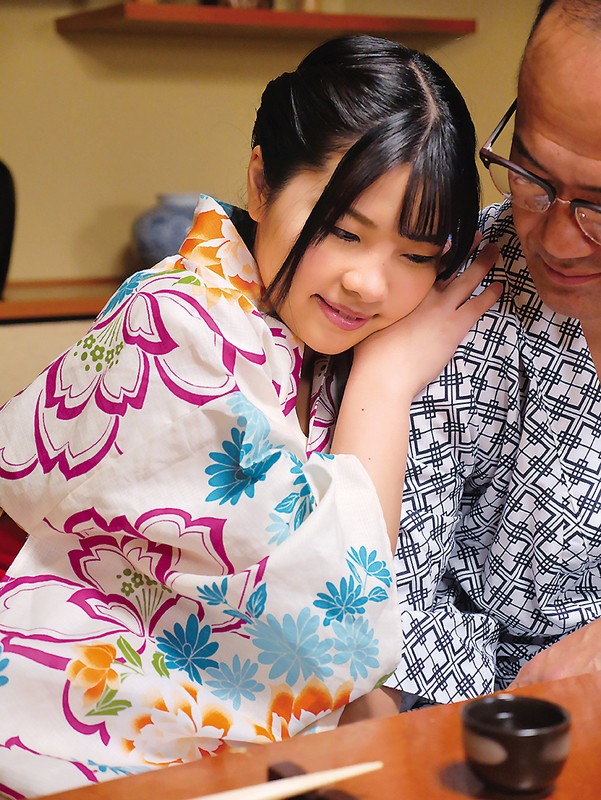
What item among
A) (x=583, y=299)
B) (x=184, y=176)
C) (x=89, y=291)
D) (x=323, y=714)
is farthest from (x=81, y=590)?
(x=184, y=176)

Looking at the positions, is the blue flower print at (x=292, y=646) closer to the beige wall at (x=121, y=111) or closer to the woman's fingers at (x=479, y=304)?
the woman's fingers at (x=479, y=304)

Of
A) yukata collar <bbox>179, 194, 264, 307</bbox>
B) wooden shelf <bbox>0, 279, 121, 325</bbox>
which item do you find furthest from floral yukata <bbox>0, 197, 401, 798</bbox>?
wooden shelf <bbox>0, 279, 121, 325</bbox>

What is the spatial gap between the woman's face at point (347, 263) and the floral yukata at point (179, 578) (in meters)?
0.14

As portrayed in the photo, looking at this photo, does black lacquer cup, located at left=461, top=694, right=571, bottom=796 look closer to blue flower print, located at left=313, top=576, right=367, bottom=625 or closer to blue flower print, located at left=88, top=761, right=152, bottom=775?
blue flower print, located at left=313, top=576, right=367, bottom=625

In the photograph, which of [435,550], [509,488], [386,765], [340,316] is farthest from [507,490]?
[386,765]

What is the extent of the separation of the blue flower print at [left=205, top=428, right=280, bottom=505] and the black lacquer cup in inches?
17.0

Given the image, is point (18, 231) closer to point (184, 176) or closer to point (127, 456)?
point (184, 176)

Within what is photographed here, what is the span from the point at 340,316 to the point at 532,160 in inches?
12.2

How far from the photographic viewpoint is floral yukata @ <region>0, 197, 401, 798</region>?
118 centimetres

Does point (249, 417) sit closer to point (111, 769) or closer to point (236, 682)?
point (236, 682)

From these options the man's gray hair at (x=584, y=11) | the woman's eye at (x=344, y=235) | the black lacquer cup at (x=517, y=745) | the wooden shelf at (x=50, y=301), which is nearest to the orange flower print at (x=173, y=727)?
the black lacquer cup at (x=517, y=745)

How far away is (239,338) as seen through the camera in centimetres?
133

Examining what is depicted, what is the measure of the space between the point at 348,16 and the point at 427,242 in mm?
2723

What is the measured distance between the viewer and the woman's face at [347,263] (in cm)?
133
